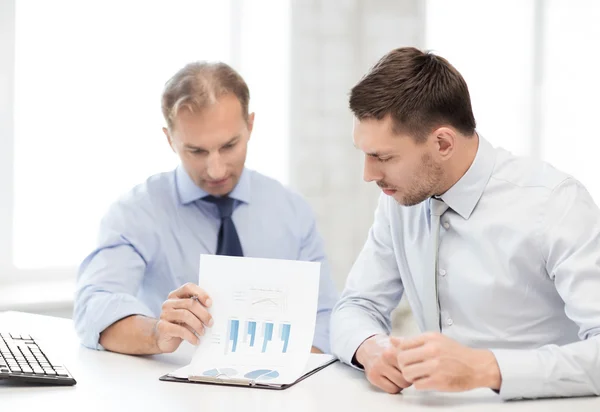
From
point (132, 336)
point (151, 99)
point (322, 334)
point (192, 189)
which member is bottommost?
point (322, 334)

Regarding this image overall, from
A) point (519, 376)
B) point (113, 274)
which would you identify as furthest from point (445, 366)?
point (113, 274)

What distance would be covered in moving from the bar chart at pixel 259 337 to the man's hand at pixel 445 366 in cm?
30

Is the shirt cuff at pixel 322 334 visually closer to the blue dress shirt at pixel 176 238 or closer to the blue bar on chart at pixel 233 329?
the blue dress shirt at pixel 176 238

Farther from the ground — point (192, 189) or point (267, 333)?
point (192, 189)

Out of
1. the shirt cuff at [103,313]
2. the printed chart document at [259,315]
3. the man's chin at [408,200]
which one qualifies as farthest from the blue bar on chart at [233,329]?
the man's chin at [408,200]

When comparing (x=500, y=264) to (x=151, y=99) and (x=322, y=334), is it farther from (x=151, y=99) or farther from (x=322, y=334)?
(x=151, y=99)

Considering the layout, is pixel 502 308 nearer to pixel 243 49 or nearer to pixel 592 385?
pixel 592 385

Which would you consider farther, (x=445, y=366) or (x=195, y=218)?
(x=195, y=218)

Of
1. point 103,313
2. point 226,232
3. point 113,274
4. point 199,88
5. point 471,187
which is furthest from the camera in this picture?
point 226,232

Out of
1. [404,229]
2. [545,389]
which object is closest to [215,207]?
[404,229]

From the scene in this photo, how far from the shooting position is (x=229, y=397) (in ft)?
5.25

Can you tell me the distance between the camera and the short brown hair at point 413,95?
6.01 ft

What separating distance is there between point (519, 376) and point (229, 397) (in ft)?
1.76

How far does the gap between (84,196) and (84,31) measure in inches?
26.0
